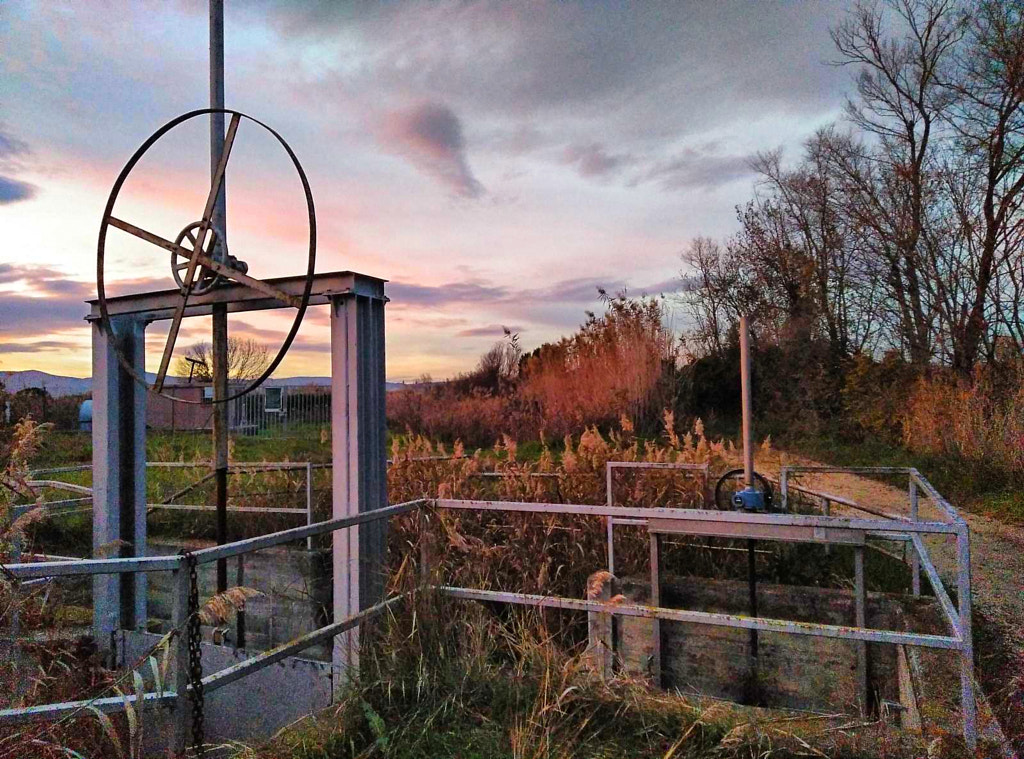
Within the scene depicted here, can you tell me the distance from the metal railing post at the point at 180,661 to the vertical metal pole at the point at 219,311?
67.4 inches

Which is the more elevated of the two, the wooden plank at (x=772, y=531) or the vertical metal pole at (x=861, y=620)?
the wooden plank at (x=772, y=531)

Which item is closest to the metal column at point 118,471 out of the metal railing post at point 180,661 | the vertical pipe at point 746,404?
the metal railing post at point 180,661

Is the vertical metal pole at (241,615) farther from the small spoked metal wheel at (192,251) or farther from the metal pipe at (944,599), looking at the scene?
the metal pipe at (944,599)

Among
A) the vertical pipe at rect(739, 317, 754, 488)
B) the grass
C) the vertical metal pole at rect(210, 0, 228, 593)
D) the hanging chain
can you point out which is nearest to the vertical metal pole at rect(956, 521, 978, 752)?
the grass

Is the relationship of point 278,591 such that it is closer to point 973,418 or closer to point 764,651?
point 764,651

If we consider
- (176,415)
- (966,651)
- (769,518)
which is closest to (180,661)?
(769,518)

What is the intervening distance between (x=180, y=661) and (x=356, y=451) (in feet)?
4.82

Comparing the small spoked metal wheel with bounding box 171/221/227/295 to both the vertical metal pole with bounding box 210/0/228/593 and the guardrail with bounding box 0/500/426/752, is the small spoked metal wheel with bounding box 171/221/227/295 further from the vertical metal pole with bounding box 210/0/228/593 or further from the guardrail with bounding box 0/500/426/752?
the guardrail with bounding box 0/500/426/752

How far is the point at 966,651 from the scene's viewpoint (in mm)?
2396

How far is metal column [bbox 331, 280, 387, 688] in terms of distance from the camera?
355 cm

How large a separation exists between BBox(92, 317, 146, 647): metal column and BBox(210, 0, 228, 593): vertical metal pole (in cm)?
72

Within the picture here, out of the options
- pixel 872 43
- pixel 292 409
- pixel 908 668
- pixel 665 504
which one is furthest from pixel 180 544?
pixel 872 43

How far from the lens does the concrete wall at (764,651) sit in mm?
3930

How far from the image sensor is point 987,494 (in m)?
8.88
